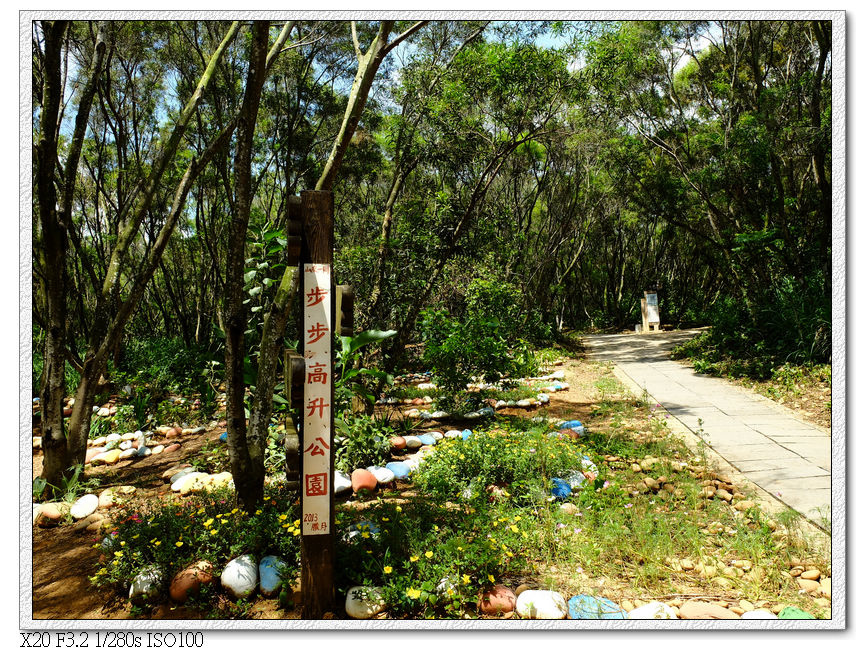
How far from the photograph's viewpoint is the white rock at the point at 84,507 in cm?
356

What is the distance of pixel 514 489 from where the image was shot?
3.40m

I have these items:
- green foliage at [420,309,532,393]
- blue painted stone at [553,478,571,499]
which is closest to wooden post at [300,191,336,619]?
blue painted stone at [553,478,571,499]

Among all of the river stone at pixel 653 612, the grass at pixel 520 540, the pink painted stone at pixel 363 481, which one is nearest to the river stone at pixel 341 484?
the pink painted stone at pixel 363 481

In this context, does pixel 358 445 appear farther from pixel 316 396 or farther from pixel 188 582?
pixel 316 396

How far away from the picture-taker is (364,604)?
2.24m

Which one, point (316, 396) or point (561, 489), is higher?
point (316, 396)

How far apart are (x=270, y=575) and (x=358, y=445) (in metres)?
1.64

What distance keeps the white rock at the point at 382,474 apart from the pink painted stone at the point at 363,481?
1.3 inches

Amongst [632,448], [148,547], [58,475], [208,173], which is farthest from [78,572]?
[208,173]

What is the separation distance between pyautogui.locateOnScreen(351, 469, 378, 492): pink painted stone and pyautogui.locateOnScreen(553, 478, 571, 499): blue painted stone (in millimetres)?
1245

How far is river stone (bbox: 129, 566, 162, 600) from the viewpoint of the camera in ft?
7.91

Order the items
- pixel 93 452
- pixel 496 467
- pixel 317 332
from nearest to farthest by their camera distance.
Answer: pixel 317 332
pixel 496 467
pixel 93 452

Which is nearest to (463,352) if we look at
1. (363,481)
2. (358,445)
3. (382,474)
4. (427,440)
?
(427,440)

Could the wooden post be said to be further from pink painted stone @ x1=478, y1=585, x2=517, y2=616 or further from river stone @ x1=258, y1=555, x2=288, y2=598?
pink painted stone @ x1=478, y1=585, x2=517, y2=616
